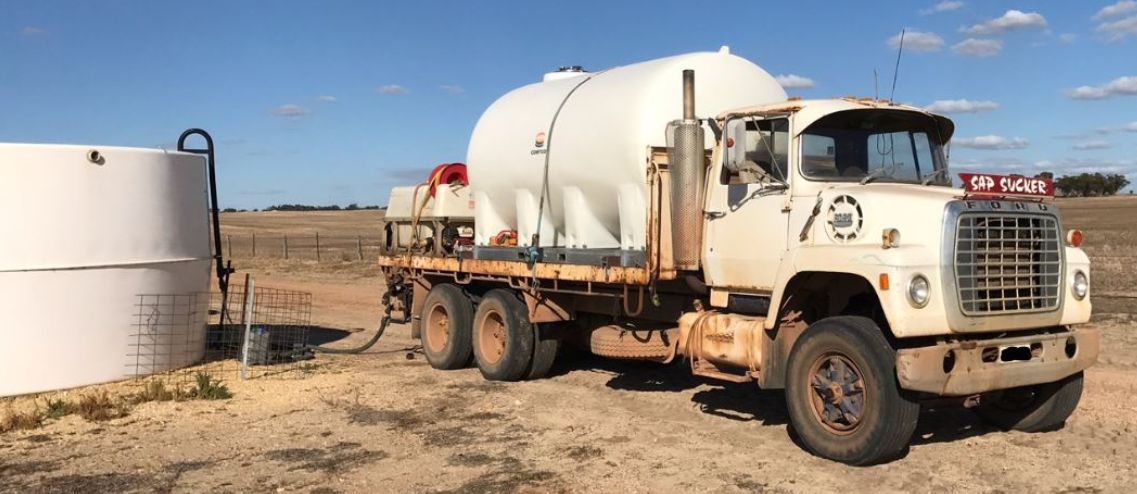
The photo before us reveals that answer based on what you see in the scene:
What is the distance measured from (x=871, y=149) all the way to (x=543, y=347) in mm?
4800

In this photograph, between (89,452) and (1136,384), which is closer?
(89,452)

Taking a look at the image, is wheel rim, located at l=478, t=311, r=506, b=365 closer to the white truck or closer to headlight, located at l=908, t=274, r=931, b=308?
the white truck

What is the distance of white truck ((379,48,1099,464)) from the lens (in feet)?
22.7

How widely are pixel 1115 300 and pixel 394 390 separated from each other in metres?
12.4

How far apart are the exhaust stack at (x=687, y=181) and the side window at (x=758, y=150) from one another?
375mm

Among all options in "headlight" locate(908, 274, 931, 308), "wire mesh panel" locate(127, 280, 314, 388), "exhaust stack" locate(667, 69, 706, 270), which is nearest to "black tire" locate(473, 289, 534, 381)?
"wire mesh panel" locate(127, 280, 314, 388)

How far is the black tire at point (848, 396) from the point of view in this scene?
6.91 meters

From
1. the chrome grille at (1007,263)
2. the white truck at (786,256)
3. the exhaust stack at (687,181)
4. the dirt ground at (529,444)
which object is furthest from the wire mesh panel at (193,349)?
the chrome grille at (1007,263)

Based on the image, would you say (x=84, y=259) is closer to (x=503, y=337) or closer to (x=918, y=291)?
(x=503, y=337)

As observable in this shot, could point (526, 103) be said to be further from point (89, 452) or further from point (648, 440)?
point (89, 452)

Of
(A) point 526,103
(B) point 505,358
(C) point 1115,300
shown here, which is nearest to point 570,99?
(A) point 526,103

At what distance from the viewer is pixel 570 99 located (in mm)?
10695

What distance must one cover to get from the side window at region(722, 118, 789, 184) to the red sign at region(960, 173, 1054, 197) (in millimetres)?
1485

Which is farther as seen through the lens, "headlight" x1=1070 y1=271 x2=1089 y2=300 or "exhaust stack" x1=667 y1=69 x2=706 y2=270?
"exhaust stack" x1=667 y1=69 x2=706 y2=270
